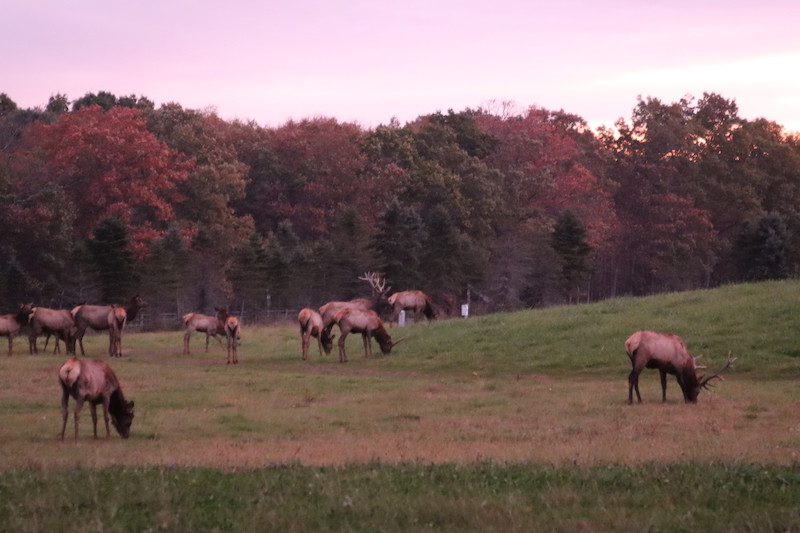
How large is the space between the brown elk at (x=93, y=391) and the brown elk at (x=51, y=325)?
16092 millimetres

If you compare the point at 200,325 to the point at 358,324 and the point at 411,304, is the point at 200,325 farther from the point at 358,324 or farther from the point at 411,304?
the point at 411,304

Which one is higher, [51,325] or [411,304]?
[411,304]

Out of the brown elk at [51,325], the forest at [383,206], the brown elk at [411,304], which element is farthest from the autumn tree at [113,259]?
the brown elk at [51,325]

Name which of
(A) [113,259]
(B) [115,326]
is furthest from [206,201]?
(B) [115,326]

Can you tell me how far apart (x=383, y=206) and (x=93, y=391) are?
49280 mm

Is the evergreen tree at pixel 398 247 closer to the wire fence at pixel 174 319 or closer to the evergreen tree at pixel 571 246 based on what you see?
the wire fence at pixel 174 319

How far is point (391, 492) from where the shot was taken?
988 centimetres

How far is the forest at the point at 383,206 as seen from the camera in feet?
169

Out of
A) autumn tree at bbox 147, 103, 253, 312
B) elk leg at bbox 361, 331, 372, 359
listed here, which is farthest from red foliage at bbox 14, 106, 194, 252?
elk leg at bbox 361, 331, 372, 359

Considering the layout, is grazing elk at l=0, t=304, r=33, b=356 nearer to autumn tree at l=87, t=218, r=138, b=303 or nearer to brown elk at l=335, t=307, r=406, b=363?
brown elk at l=335, t=307, r=406, b=363

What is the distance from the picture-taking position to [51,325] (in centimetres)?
3241

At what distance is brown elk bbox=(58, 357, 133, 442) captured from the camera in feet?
53.2

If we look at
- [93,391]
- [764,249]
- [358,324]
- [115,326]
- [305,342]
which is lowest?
[305,342]

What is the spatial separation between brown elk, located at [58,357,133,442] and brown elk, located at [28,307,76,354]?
16.1 m
